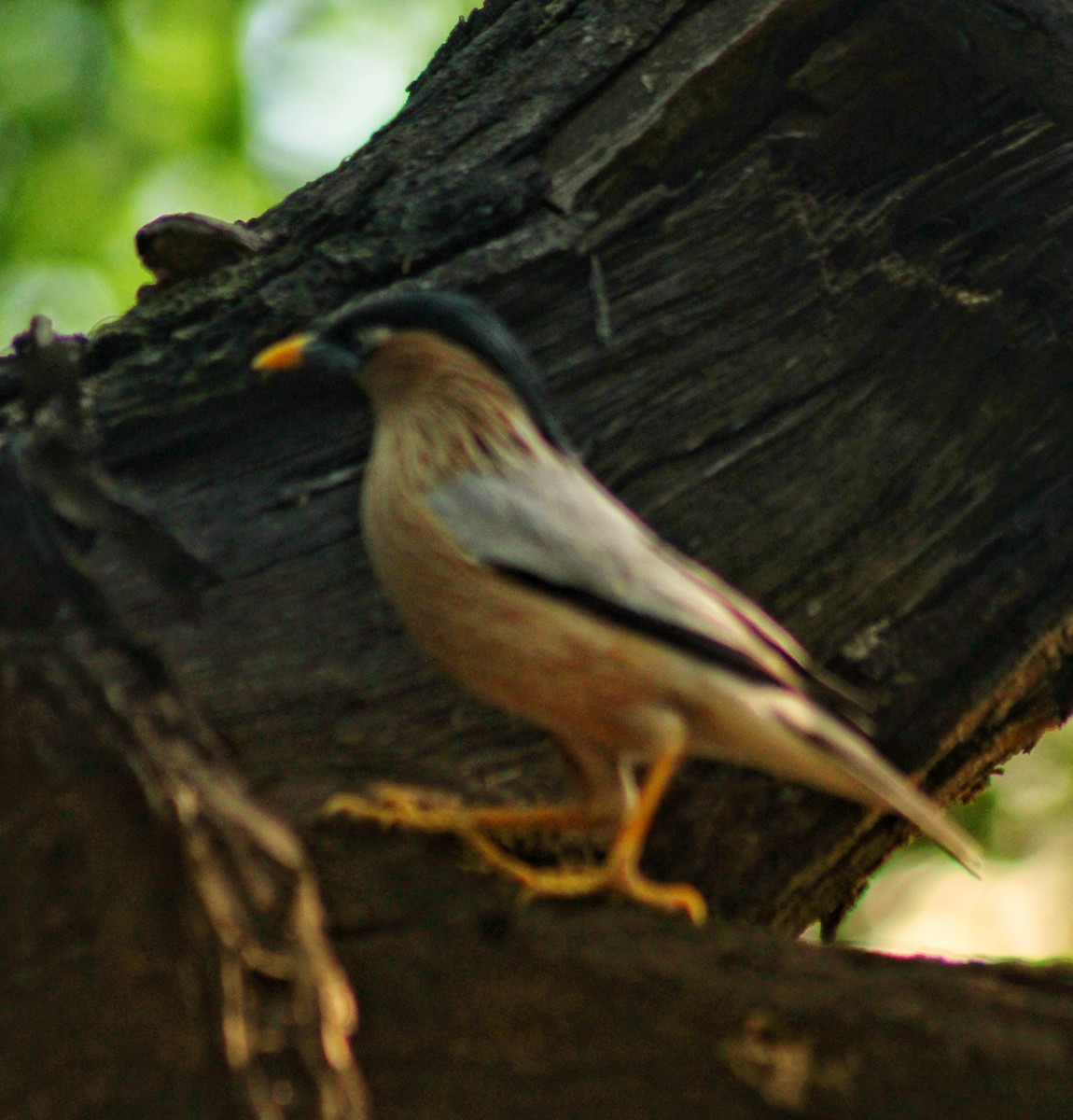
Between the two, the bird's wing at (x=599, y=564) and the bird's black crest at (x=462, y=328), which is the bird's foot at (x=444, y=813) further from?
the bird's black crest at (x=462, y=328)

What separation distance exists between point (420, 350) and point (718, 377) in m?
0.86

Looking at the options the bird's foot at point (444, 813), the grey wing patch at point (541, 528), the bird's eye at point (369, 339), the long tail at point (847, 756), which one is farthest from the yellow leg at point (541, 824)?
the bird's eye at point (369, 339)

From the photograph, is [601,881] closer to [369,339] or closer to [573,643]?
[573,643]

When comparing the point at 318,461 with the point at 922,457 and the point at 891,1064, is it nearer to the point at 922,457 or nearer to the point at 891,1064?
the point at 922,457

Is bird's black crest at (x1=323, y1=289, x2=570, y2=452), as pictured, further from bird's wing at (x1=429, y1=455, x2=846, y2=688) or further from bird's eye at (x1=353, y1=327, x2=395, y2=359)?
bird's wing at (x1=429, y1=455, x2=846, y2=688)

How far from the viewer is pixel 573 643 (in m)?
2.77

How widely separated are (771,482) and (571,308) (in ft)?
2.14

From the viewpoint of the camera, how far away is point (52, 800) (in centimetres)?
225

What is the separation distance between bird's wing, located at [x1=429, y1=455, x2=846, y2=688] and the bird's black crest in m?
0.22

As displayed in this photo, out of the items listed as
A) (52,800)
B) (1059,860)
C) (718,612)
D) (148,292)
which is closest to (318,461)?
(148,292)

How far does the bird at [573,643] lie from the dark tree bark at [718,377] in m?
0.25

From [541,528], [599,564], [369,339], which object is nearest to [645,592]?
[599,564]

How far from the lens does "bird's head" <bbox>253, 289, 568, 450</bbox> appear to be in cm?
314

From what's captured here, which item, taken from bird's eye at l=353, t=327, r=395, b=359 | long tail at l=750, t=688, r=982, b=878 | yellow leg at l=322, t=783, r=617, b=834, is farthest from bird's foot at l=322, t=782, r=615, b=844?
bird's eye at l=353, t=327, r=395, b=359
